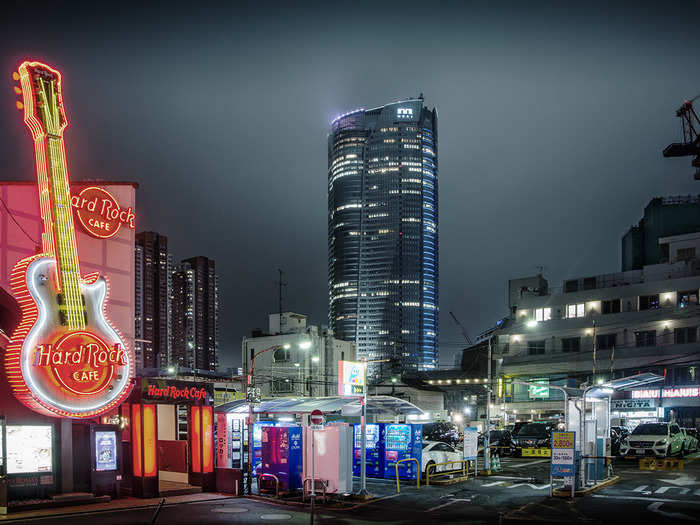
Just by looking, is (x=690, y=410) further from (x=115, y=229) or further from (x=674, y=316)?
(x=115, y=229)

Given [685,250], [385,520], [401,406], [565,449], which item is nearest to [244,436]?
[401,406]

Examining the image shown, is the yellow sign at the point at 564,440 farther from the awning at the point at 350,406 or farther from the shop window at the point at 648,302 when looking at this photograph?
the shop window at the point at 648,302

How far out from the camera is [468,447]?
87.0 ft

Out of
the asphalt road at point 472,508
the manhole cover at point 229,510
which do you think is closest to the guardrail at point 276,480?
the asphalt road at point 472,508

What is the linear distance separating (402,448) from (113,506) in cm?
1062

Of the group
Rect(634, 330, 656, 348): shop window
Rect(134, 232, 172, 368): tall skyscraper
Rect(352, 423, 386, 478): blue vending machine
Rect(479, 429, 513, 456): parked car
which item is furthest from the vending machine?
Rect(134, 232, 172, 368): tall skyscraper

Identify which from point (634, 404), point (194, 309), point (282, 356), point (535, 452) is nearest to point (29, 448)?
point (535, 452)

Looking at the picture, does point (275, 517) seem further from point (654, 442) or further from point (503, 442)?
point (503, 442)

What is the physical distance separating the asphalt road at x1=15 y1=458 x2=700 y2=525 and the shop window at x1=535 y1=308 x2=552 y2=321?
44.1 m

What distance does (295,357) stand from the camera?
85.5 metres

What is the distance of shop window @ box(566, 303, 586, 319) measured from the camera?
6494 cm

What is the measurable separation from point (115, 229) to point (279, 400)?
11345 mm

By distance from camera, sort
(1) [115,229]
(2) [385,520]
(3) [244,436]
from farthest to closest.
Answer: (3) [244,436] < (1) [115,229] < (2) [385,520]

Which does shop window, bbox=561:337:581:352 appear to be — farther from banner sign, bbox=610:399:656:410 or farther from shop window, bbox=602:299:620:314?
banner sign, bbox=610:399:656:410
